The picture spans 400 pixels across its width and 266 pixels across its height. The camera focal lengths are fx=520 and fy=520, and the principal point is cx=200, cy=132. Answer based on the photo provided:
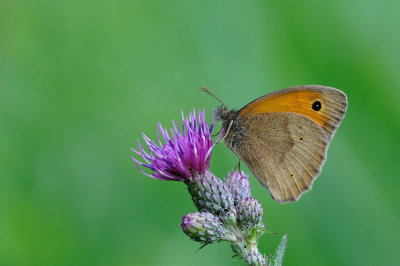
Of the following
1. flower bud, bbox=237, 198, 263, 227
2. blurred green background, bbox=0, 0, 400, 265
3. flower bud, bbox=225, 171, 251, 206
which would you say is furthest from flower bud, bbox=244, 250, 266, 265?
blurred green background, bbox=0, 0, 400, 265

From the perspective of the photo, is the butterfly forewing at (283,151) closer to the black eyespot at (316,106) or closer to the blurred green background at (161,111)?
the black eyespot at (316,106)

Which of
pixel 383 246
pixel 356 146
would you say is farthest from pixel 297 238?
pixel 356 146

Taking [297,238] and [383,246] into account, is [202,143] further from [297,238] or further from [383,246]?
[383,246]

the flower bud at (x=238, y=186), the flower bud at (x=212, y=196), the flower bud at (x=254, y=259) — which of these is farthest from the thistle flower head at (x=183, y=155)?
the flower bud at (x=254, y=259)

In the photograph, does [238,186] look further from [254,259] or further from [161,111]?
[161,111]

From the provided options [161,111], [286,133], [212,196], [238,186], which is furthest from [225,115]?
[161,111]

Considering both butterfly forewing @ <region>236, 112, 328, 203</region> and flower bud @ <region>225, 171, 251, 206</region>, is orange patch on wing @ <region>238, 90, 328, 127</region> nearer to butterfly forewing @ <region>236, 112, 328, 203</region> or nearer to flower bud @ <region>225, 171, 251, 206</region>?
butterfly forewing @ <region>236, 112, 328, 203</region>
